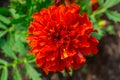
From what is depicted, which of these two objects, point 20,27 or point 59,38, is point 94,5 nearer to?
point 20,27

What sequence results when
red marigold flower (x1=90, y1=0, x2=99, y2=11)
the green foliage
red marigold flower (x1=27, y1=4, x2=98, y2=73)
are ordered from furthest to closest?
red marigold flower (x1=90, y1=0, x2=99, y2=11)
the green foliage
red marigold flower (x1=27, y1=4, x2=98, y2=73)

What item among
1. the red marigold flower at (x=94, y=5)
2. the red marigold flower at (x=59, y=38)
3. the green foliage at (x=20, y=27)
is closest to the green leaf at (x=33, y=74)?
the green foliage at (x=20, y=27)

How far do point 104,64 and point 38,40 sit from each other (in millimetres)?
1426

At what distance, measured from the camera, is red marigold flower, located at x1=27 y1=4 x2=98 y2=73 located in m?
1.62

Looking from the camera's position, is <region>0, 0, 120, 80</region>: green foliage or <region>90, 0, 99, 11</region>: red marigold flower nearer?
<region>0, 0, 120, 80</region>: green foliage

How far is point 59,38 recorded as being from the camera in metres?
1.67

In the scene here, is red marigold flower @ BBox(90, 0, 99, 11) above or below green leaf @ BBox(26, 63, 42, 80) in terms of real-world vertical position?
above

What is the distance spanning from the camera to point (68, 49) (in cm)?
163

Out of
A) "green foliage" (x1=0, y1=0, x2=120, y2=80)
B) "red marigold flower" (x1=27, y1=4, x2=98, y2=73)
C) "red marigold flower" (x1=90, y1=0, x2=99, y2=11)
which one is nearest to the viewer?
"red marigold flower" (x1=27, y1=4, x2=98, y2=73)

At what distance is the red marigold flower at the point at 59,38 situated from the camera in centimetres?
162

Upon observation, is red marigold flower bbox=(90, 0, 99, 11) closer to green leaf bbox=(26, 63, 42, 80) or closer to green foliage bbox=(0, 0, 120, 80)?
green foliage bbox=(0, 0, 120, 80)

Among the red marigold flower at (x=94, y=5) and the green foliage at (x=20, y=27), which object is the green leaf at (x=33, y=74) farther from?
the red marigold flower at (x=94, y=5)

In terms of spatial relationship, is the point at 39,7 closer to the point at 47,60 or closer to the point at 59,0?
the point at 59,0

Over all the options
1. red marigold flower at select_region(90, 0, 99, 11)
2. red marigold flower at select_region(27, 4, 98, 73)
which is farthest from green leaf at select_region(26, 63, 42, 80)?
red marigold flower at select_region(90, 0, 99, 11)
